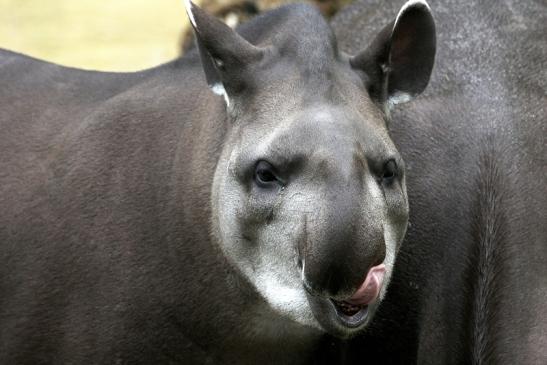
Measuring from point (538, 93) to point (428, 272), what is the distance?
1.06m

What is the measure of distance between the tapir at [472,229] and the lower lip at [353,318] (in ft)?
3.89

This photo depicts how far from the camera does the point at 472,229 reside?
7.36 metres

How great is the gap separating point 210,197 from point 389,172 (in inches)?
34.7

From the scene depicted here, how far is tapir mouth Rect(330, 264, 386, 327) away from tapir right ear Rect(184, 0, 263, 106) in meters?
1.04

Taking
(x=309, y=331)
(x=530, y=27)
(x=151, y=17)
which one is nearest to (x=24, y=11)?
(x=151, y=17)

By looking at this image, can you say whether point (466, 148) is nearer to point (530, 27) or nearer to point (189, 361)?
point (530, 27)

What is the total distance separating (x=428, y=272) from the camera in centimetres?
735

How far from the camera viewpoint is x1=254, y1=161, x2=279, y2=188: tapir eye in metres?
6.10

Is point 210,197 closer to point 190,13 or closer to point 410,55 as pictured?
point 190,13

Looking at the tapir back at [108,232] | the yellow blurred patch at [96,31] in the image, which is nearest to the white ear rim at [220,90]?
the tapir back at [108,232]

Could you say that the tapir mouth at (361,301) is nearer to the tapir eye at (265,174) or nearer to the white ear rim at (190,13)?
the tapir eye at (265,174)

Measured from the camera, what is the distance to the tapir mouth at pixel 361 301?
19.6 ft

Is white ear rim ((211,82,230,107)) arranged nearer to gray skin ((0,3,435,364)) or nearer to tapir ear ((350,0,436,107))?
gray skin ((0,3,435,364))

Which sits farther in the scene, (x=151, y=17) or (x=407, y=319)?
(x=151, y=17)
